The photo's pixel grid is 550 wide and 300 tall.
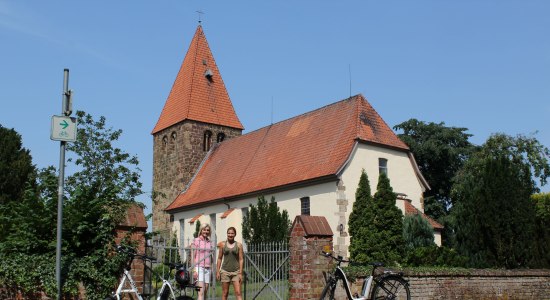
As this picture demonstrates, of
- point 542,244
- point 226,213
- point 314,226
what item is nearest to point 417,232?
point 542,244

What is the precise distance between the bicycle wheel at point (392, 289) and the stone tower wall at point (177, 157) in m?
29.9

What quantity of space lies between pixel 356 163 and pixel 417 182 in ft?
14.2

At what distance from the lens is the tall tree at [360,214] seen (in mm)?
23984

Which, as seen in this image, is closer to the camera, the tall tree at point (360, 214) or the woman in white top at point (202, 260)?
the woman in white top at point (202, 260)

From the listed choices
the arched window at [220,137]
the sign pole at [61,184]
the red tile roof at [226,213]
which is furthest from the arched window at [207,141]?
the sign pole at [61,184]

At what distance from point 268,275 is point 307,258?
1364 millimetres

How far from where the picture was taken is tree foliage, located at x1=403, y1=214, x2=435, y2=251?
971 inches

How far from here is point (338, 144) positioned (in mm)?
26922

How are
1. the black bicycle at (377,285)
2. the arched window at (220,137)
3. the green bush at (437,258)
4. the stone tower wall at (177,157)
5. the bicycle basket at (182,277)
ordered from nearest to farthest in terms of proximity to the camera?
the bicycle basket at (182,277), the black bicycle at (377,285), the green bush at (437,258), the stone tower wall at (177,157), the arched window at (220,137)

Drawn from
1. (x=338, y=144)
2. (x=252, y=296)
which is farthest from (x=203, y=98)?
(x=252, y=296)

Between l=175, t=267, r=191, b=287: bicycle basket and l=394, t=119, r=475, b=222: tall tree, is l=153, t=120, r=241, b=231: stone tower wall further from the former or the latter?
l=175, t=267, r=191, b=287: bicycle basket

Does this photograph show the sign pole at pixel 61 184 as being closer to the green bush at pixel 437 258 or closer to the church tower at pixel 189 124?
the green bush at pixel 437 258

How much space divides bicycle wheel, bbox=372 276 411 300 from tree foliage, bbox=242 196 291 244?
1599 centimetres

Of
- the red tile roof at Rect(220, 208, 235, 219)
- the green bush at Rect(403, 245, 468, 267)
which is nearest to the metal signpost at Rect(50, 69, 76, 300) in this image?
the green bush at Rect(403, 245, 468, 267)
